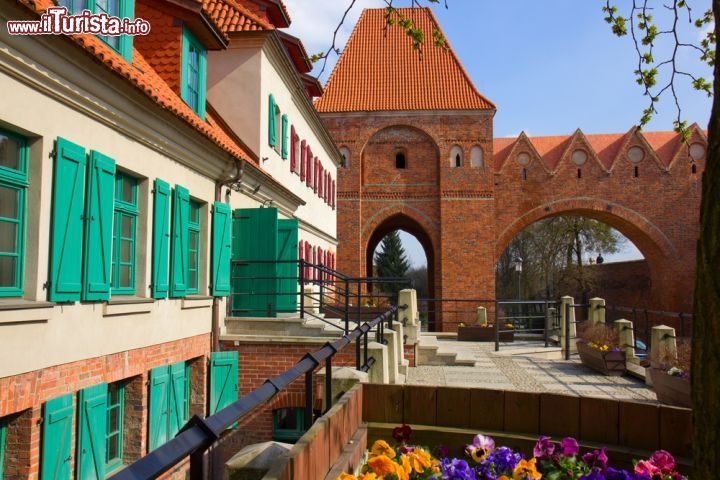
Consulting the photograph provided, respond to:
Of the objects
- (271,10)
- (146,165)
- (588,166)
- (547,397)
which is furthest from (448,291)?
(547,397)

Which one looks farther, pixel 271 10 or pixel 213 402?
pixel 271 10

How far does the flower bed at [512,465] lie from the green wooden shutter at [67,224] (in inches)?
138

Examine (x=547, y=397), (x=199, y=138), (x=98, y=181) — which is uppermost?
(x=199, y=138)

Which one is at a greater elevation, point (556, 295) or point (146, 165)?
point (146, 165)

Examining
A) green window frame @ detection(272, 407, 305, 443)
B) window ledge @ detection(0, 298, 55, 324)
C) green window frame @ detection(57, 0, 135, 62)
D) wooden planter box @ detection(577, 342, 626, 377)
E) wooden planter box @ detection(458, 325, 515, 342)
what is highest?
green window frame @ detection(57, 0, 135, 62)

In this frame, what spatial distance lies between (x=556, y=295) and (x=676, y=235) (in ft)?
44.9

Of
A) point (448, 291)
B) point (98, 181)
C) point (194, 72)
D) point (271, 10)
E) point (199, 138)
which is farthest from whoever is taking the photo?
point (448, 291)

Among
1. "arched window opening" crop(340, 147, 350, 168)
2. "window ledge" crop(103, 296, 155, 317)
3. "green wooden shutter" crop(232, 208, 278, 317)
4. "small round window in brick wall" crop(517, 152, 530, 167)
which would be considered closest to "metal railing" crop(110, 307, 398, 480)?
"window ledge" crop(103, 296, 155, 317)

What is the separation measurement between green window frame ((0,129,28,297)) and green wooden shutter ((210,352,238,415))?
4.45m

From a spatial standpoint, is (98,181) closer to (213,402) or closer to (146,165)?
(146,165)

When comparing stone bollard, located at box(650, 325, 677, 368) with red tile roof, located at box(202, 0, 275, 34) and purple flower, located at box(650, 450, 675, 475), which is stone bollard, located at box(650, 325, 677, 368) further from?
red tile roof, located at box(202, 0, 275, 34)

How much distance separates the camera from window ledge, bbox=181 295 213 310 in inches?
339

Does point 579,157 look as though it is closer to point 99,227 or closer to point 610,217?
point 610,217

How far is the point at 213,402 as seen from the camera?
9.10 m
